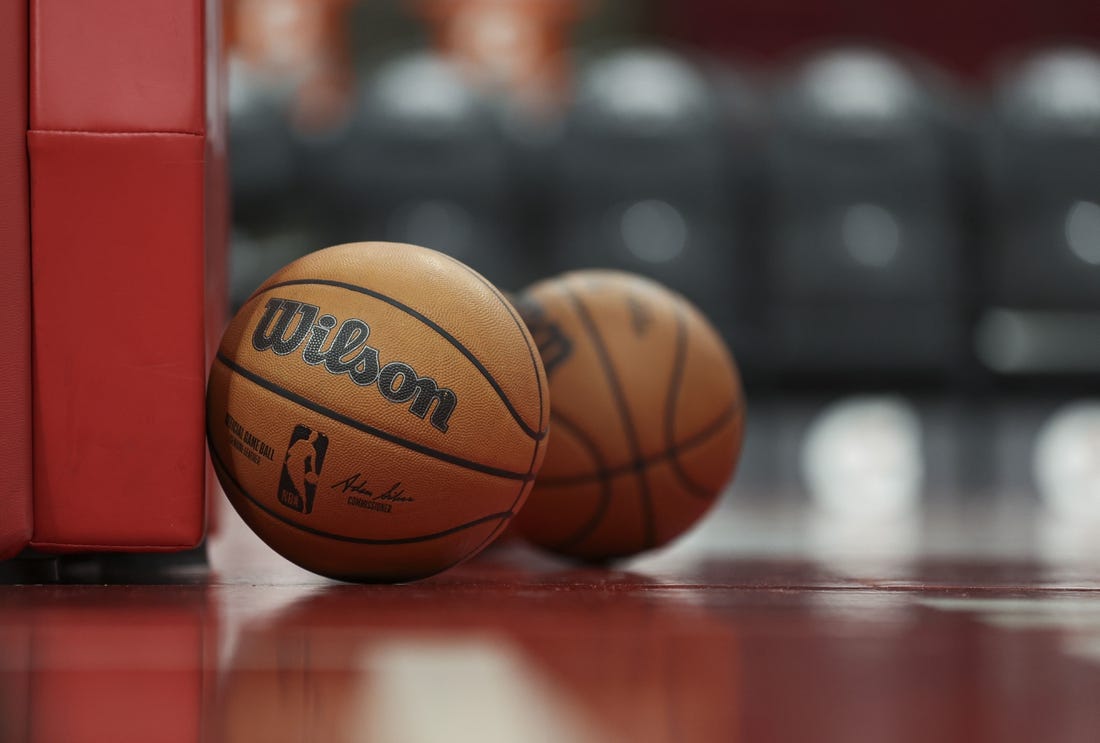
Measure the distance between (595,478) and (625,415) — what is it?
90mm

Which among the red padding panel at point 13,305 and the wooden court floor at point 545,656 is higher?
the red padding panel at point 13,305

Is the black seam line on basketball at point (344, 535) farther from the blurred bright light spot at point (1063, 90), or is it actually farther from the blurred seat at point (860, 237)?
the blurred bright light spot at point (1063, 90)

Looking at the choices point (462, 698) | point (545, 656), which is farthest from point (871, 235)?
point (462, 698)

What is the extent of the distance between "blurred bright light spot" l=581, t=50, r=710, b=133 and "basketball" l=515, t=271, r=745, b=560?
3.60 meters

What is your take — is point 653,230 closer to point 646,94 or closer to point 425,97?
point 646,94

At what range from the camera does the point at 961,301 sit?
17.6 feet

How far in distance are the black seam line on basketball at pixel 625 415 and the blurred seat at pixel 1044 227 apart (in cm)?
377

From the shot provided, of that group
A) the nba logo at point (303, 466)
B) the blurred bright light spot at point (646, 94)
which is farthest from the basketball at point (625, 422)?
the blurred bright light spot at point (646, 94)

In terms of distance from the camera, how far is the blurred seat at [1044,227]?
17.1 ft

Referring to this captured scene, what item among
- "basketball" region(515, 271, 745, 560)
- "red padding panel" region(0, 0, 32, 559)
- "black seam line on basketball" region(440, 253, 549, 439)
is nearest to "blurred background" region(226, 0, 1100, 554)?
"basketball" region(515, 271, 745, 560)

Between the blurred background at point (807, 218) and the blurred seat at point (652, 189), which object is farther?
the blurred seat at point (652, 189)

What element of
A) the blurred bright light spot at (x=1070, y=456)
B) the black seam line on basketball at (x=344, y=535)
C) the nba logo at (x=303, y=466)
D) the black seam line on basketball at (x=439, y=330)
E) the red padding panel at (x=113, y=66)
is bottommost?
the blurred bright light spot at (x=1070, y=456)

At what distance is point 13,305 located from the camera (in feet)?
4.62

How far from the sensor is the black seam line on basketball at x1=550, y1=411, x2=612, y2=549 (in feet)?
5.64
